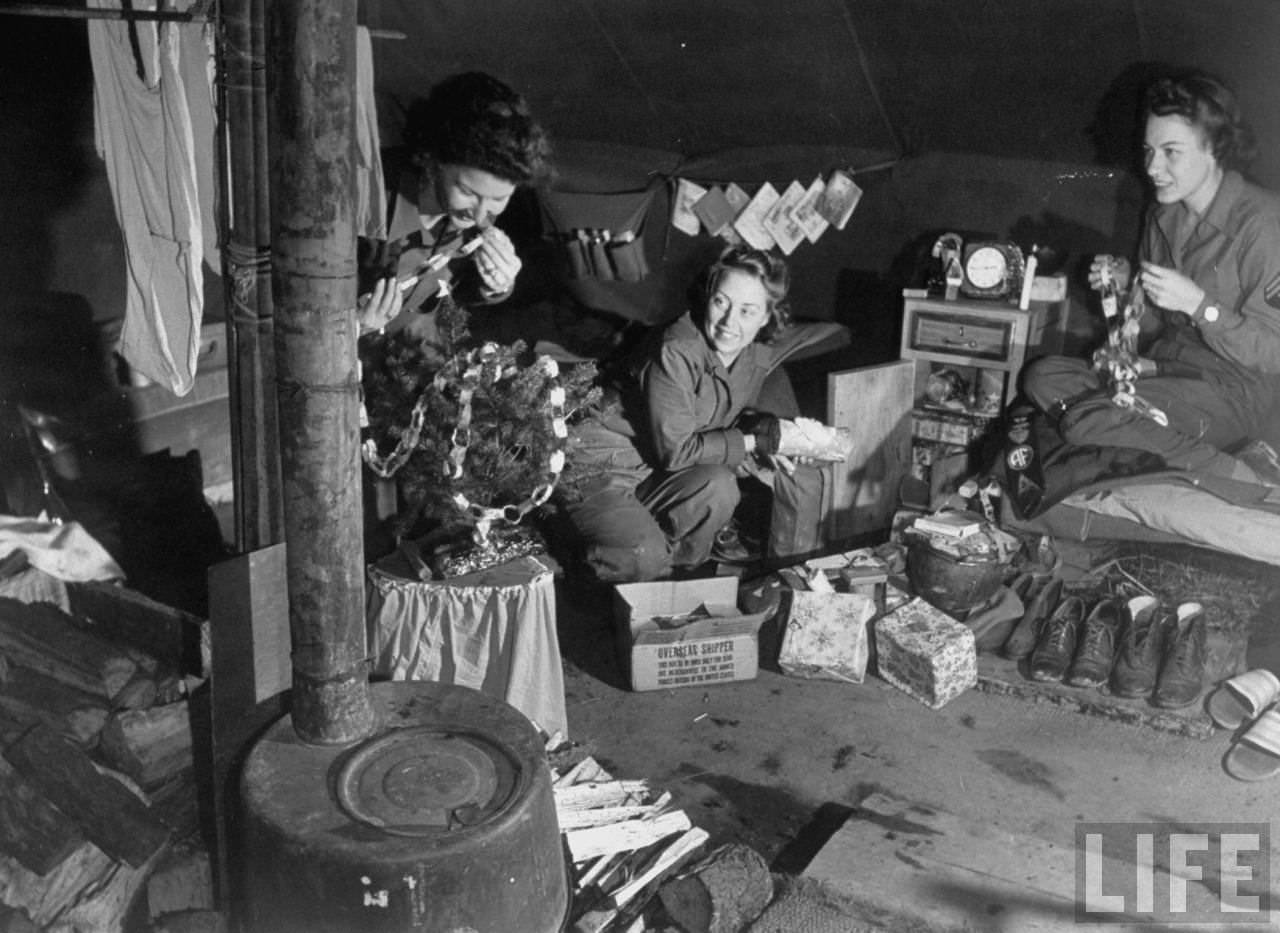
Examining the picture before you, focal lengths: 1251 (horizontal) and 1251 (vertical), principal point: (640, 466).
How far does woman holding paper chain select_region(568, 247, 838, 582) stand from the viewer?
195 inches

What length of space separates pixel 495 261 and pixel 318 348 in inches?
88.7

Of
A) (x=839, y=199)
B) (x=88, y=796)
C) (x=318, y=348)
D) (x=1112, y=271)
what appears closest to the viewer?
(x=318, y=348)

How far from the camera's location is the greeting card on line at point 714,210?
6.84 metres

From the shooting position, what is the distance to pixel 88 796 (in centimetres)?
352

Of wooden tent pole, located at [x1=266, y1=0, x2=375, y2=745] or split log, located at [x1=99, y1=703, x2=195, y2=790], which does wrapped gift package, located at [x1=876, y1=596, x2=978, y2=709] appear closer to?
wooden tent pole, located at [x1=266, y1=0, x2=375, y2=745]

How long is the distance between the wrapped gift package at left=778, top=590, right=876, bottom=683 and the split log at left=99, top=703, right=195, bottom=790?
2.26 m

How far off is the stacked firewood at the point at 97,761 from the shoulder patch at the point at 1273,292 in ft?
14.6

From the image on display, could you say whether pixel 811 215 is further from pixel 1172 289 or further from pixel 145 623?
pixel 145 623

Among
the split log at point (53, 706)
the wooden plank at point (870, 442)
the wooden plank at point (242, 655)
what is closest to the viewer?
the wooden plank at point (242, 655)

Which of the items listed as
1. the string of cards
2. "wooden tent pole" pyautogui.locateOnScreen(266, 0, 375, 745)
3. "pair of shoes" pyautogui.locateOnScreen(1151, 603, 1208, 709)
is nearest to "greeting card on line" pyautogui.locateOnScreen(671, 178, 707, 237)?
the string of cards

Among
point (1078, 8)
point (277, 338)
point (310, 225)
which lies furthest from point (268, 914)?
point (1078, 8)

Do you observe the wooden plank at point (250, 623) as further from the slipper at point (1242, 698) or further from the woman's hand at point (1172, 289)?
the woman's hand at point (1172, 289)

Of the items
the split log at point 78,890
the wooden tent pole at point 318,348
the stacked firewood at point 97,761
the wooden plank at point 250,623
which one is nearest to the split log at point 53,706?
the stacked firewood at point 97,761

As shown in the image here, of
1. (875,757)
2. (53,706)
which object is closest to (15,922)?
(53,706)
